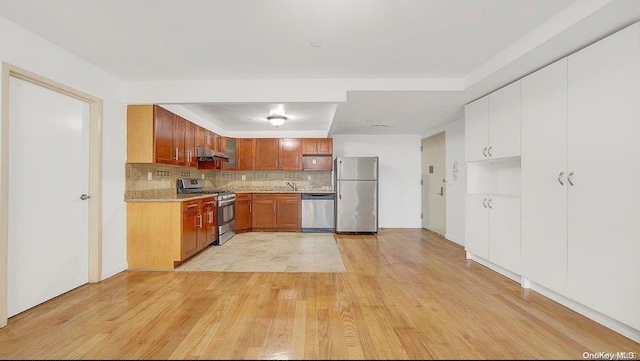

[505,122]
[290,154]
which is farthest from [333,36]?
[290,154]

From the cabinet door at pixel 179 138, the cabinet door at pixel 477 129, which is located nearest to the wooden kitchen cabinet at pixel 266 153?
the cabinet door at pixel 179 138

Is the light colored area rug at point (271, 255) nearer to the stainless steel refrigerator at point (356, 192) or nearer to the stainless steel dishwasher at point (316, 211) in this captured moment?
the stainless steel dishwasher at point (316, 211)

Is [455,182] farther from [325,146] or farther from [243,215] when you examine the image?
[243,215]

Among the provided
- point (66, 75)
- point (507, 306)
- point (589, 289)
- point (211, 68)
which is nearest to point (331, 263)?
point (507, 306)

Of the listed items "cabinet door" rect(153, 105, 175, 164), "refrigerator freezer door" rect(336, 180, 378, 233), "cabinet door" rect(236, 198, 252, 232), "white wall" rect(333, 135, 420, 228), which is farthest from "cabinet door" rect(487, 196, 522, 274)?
"cabinet door" rect(236, 198, 252, 232)

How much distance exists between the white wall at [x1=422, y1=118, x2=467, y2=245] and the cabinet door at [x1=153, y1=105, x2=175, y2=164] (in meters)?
4.48

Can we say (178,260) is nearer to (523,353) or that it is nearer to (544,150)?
(523,353)

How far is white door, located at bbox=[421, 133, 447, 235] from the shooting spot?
201 inches

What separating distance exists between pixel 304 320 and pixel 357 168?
3.76 metres

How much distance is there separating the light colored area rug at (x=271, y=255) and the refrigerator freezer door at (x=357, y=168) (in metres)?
1.35

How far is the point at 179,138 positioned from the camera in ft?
12.5

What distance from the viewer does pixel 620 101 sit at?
1845 mm

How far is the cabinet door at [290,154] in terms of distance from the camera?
19.2ft

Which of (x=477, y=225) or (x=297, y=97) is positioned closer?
(x=297, y=97)
